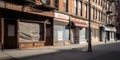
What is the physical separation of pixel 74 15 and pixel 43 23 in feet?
29.6

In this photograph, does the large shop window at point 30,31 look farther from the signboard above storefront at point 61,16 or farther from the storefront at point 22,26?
the signboard above storefront at point 61,16

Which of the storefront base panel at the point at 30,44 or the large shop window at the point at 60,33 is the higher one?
the large shop window at the point at 60,33

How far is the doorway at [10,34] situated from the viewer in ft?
68.6

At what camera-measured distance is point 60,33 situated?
29.8m

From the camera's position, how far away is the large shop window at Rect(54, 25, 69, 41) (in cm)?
2853

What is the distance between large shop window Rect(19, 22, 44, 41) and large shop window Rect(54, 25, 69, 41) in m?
2.92

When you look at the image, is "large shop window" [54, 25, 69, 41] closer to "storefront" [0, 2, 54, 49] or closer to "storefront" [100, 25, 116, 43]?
"storefront" [0, 2, 54, 49]

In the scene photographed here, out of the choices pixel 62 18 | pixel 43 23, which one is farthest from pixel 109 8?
pixel 43 23

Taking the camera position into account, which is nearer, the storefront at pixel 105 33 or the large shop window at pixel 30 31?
the large shop window at pixel 30 31

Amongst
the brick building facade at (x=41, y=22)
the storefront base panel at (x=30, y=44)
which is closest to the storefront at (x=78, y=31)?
the brick building facade at (x=41, y=22)

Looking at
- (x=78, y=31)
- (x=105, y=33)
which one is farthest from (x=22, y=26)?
(x=105, y=33)

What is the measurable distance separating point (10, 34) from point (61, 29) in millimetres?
9964

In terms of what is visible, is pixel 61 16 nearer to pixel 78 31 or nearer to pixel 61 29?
pixel 61 29

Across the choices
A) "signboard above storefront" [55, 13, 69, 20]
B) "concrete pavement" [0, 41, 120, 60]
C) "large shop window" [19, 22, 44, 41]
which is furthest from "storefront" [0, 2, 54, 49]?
"concrete pavement" [0, 41, 120, 60]
